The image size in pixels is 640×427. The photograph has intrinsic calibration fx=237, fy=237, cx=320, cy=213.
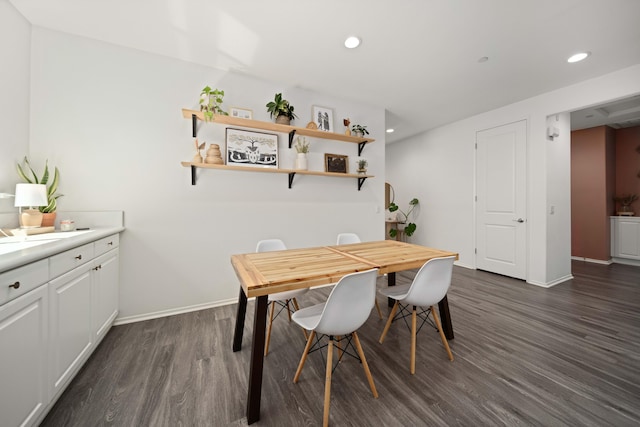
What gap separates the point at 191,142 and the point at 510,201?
4632 mm

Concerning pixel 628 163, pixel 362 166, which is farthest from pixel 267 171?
pixel 628 163

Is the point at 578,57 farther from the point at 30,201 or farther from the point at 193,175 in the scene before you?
the point at 30,201

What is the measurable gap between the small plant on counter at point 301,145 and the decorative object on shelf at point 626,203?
6432mm

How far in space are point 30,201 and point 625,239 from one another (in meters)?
8.56

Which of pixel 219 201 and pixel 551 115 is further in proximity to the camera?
pixel 551 115

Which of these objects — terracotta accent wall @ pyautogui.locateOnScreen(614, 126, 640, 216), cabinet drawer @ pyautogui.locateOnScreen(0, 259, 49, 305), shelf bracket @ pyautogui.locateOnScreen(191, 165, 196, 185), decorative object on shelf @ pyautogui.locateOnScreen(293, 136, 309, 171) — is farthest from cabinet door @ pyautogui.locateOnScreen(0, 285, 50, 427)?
terracotta accent wall @ pyautogui.locateOnScreen(614, 126, 640, 216)

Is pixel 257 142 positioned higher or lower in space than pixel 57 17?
lower

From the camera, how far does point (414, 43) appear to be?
2307mm

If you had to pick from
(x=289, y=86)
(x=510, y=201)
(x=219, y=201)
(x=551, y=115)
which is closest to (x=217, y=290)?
(x=219, y=201)

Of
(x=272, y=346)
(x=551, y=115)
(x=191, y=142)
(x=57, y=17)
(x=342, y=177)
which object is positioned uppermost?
(x=57, y=17)

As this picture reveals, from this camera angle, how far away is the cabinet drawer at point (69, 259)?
1310 millimetres

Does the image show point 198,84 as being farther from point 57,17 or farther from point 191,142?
point 57,17

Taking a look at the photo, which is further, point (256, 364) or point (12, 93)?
point (12, 93)

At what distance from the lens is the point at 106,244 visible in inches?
79.3
